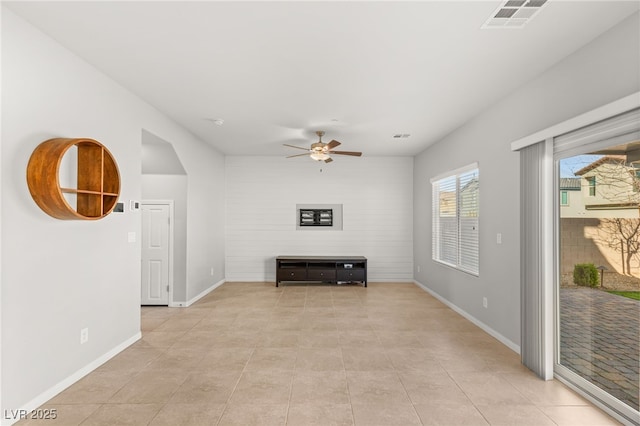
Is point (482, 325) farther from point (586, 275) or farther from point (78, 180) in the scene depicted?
point (78, 180)

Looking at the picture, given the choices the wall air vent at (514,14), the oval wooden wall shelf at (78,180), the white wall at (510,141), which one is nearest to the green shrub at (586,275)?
the white wall at (510,141)

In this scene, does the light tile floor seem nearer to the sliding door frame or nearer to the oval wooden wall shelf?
the sliding door frame

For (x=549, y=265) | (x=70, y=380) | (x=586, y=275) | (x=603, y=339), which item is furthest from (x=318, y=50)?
(x=70, y=380)

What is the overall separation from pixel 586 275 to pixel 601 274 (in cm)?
13

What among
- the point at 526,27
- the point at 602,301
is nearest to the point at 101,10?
the point at 526,27

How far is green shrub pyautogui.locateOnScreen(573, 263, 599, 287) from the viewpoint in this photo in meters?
2.87

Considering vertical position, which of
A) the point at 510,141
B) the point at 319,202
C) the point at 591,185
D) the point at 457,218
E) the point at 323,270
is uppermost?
the point at 510,141

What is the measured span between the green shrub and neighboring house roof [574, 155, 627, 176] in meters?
0.77

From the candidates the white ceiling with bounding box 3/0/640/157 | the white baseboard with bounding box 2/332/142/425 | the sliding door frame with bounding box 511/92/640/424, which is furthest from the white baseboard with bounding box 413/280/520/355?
the white baseboard with bounding box 2/332/142/425

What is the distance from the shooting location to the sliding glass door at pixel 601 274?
99.0 inches

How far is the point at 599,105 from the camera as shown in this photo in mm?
2668

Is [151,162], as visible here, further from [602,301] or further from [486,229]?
[602,301]

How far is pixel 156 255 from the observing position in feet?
18.9

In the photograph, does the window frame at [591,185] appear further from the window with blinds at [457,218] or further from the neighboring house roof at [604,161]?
the window with blinds at [457,218]
